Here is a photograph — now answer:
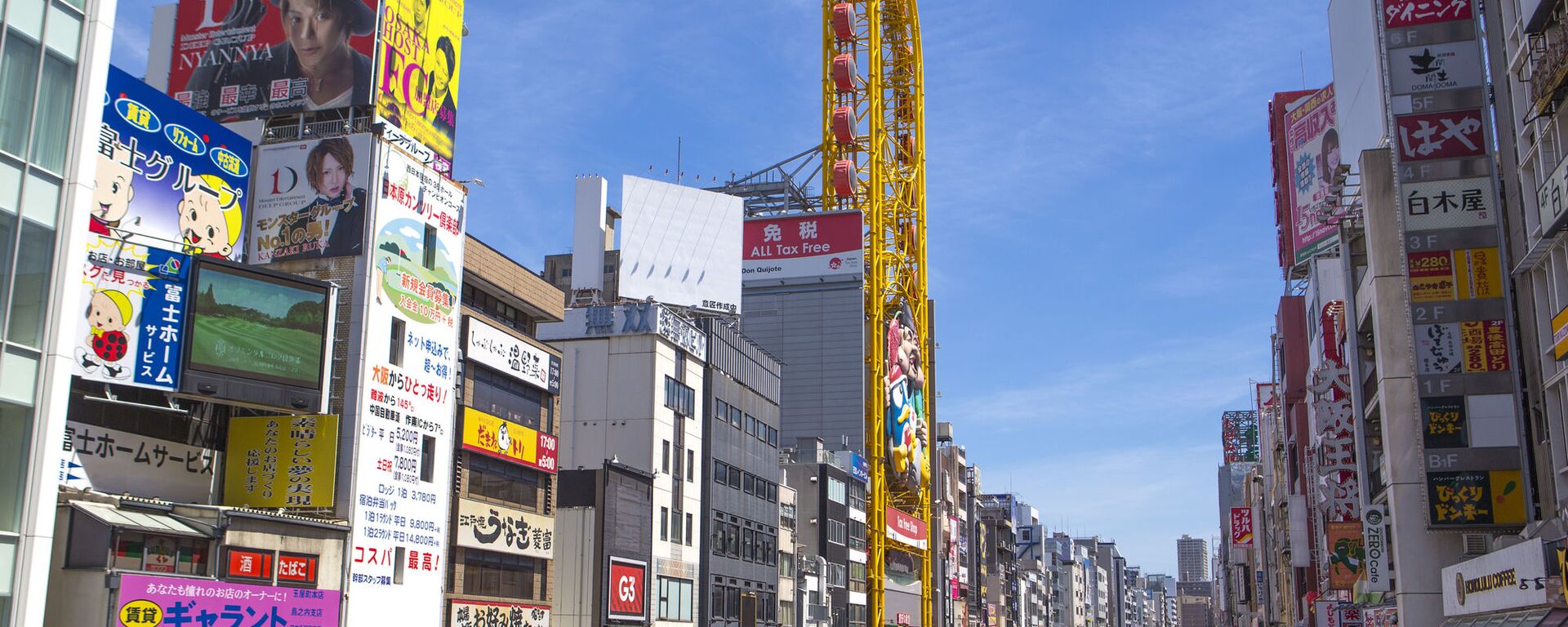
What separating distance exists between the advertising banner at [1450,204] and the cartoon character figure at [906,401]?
194 feet

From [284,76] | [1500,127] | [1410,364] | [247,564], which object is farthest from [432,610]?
[1500,127]

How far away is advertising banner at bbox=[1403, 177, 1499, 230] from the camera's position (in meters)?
43.8

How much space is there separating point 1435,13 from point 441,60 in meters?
37.5

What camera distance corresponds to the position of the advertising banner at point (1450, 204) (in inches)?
1725

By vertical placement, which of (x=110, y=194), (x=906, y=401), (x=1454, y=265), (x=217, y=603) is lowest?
(x=217, y=603)

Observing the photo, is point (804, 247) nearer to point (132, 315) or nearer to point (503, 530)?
point (503, 530)

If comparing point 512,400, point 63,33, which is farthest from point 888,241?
point 63,33

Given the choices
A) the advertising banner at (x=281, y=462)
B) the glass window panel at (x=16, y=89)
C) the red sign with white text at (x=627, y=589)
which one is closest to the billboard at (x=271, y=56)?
the advertising banner at (x=281, y=462)

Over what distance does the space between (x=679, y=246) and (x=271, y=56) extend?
27.4 meters

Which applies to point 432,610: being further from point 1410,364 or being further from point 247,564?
point 1410,364

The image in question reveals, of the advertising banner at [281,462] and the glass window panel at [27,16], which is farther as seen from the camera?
the advertising banner at [281,462]

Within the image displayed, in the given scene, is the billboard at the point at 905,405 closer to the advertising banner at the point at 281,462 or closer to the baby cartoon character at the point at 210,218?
the baby cartoon character at the point at 210,218

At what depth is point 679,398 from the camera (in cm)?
6938

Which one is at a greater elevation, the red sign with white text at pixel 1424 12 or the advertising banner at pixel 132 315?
the red sign with white text at pixel 1424 12
